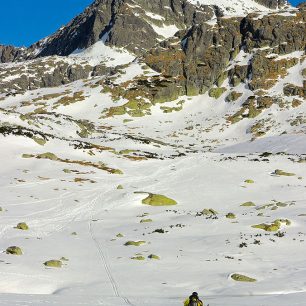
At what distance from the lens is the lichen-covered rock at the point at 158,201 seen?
3628cm

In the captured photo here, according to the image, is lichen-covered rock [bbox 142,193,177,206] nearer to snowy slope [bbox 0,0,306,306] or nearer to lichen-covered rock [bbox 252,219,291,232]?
snowy slope [bbox 0,0,306,306]

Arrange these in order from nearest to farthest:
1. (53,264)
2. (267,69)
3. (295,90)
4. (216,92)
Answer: (53,264)
(295,90)
(216,92)
(267,69)

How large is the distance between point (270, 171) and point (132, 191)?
19.2 m

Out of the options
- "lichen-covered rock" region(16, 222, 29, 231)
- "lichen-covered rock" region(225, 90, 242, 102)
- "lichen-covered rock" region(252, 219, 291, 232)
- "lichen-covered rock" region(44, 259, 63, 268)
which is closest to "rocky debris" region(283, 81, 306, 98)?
"lichen-covered rock" region(225, 90, 242, 102)

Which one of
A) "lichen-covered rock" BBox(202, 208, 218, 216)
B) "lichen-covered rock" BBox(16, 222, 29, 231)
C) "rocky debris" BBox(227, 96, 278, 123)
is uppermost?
"rocky debris" BBox(227, 96, 278, 123)

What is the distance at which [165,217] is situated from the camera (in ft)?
101

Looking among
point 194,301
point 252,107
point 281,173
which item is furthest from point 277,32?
point 194,301

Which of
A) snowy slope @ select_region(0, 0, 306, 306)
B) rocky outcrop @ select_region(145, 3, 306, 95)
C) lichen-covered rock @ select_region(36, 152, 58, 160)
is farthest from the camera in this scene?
rocky outcrop @ select_region(145, 3, 306, 95)

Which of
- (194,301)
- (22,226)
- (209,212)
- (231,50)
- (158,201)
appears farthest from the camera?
(231,50)

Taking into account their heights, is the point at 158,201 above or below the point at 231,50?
below

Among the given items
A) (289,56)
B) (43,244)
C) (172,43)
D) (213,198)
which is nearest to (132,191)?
(213,198)

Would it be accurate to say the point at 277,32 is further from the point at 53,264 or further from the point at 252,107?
the point at 53,264

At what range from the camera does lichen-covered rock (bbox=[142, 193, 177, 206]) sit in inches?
1428

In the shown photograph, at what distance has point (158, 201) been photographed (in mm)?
36406
